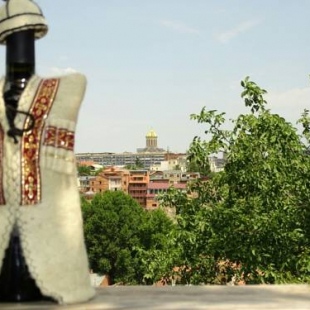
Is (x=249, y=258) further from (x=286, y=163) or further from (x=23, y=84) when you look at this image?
(x=23, y=84)

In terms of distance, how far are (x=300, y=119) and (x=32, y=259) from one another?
7.15 m

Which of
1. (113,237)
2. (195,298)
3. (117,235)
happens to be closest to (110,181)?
(113,237)

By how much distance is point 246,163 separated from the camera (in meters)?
8.02

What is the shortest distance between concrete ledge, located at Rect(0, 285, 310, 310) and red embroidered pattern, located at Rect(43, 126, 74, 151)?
0.57 meters

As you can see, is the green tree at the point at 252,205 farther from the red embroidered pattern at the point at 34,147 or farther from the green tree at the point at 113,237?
the green tree at the point at 113,237

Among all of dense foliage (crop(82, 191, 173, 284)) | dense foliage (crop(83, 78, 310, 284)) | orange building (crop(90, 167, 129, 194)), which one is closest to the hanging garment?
dense foliage (crop(83, 78, 310, 284))

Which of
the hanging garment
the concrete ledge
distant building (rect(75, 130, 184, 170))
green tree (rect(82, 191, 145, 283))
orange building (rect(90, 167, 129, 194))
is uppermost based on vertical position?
distant building (rect(75, 130, 184, 170))

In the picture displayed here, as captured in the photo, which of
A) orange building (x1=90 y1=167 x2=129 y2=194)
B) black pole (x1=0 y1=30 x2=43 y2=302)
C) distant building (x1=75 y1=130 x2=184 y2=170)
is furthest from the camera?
distant building (x1=75 y1=130 x2=184 y2=170)

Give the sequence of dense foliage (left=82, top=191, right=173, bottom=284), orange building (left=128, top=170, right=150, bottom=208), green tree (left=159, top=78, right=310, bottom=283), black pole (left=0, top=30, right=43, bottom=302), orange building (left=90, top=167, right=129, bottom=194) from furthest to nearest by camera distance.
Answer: orange building (left=90, top=167, right=129, bottom=194) < orange building (left=128, top=170, right=150, bottom=208) < dense foliage (left=82, top=191, right=173, bottom=284) < green tree (left=159, top=78, right=310, bottom=283) < black pole (left=0, top=30, right=43, bottom=302)

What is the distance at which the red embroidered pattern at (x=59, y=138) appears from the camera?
94.6 inches

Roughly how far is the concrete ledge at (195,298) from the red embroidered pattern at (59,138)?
1.86 feet

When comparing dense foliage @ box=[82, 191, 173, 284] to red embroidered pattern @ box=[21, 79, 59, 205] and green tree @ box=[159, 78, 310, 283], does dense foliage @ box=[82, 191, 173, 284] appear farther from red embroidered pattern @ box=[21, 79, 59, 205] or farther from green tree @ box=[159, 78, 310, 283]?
red embroidered pattern @ box=[21, 79, 59, 205]

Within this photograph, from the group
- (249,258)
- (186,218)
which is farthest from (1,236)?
(186,218)

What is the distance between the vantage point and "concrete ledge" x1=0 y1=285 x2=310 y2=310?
2.17m
